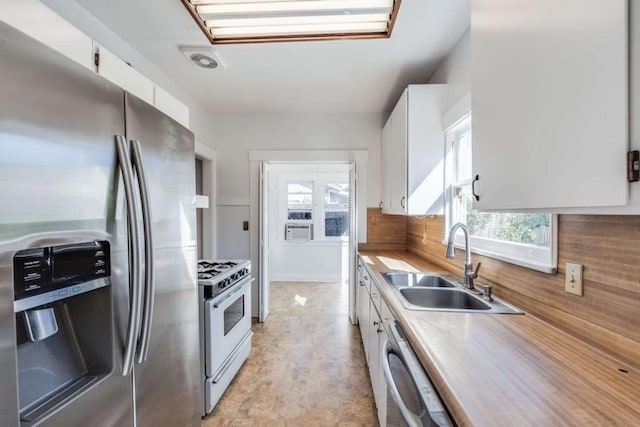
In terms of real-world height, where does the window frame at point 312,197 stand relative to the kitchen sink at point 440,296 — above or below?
above

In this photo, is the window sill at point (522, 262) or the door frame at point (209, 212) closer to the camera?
the window sill at point (522, 262)

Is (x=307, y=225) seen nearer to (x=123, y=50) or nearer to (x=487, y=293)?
(x=123, y=50)

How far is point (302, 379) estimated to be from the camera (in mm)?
2402

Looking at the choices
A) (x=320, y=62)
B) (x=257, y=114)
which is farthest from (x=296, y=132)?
(x=320, y=62)

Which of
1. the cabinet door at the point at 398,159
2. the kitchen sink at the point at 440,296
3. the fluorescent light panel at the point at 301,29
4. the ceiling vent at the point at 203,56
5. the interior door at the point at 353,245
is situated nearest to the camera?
the kitchen sink at the point at 440,296

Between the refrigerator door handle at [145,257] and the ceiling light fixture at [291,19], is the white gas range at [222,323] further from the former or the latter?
the ceiling light fixture at [291,19]

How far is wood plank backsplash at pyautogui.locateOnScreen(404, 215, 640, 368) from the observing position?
89 centimetres

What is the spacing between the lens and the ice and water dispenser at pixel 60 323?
0.69 meters

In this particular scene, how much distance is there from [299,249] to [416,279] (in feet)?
13.1

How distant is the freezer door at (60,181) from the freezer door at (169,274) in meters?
0.11

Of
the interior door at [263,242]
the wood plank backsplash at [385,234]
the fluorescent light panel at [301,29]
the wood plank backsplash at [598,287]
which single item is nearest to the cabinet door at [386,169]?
the wood plank backsplash at [385,234]

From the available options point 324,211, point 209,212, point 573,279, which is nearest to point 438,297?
point 573,279

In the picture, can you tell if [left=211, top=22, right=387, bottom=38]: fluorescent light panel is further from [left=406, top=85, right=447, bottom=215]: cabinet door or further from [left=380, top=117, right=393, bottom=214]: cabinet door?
[left=380, top=117, right=393, bottom=214]: cabinet door

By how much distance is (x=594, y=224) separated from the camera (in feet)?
3.38
